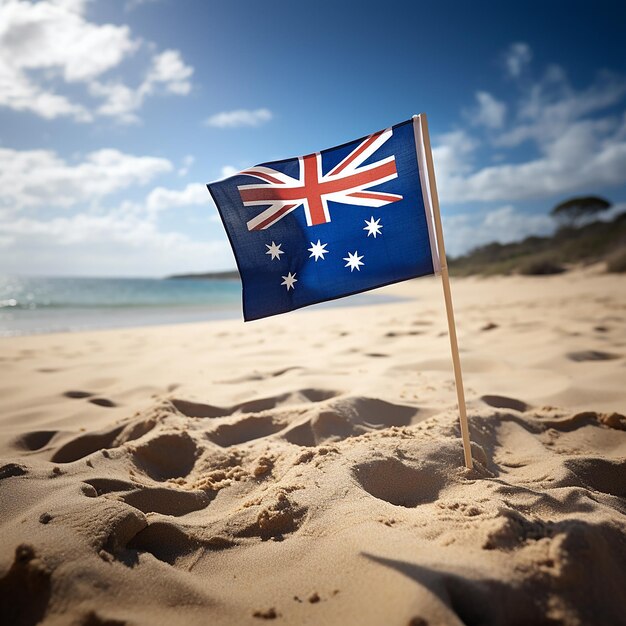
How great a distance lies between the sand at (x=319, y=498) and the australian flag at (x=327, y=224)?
1.02 meters

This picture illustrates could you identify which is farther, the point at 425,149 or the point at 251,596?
the point at 425,149

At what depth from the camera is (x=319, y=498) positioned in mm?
1990

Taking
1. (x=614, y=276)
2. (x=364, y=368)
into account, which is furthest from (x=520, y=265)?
(x=364, y=368)

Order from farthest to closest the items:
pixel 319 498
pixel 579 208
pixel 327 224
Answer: pixel 579 208 → pixel 327 224 → pixel 319 498

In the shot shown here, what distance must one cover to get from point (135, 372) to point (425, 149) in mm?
4265

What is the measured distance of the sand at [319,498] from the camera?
4.54 feet

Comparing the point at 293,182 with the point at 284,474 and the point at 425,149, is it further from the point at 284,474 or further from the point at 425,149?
the point at 284,474

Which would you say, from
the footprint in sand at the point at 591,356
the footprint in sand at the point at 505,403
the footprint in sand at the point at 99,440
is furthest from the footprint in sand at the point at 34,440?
the footprint in sand at the point at 591,356

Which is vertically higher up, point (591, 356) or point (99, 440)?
point (99, 440)

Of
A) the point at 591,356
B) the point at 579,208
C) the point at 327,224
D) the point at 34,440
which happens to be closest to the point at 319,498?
the point at 327,224

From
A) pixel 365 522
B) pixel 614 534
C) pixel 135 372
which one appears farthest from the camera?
pixel 135 372

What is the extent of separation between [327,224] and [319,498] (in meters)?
1.57

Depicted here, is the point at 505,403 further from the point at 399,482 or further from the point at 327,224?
the point at 327,224

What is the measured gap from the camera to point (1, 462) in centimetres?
224
